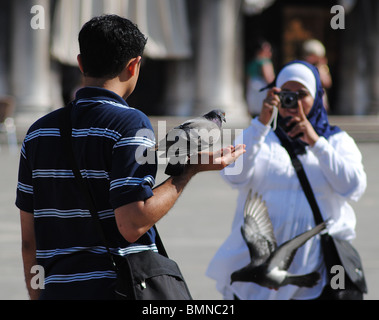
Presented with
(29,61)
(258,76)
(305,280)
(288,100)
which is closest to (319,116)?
(288,100)

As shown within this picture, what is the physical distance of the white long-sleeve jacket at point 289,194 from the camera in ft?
11.8

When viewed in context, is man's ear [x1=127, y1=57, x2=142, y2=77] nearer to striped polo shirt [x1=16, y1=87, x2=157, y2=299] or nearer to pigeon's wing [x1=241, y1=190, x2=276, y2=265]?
striped polo shirt [x1=16, y1=87, x2=157, y2=299]

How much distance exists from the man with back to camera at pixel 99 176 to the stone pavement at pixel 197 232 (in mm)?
2928

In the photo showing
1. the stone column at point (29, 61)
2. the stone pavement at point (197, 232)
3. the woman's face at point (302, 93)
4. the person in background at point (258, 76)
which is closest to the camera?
the woman's face at point (302, 93)

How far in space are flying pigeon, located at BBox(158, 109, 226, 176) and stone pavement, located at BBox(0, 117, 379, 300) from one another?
3029 millimetres

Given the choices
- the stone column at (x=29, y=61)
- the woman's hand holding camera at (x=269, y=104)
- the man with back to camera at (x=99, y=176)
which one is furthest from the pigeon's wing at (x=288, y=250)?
the stone column at (x=29, y=61)

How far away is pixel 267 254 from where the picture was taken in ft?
11.7

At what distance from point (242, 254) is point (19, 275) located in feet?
8.18

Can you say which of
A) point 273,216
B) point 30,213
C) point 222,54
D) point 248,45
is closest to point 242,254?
point 273,216

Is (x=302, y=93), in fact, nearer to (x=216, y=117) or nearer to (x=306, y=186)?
(x=306, y=186)

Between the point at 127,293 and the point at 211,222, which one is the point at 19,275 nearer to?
the point at 211,222

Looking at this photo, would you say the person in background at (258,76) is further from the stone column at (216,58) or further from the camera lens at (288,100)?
the camera lens at (288,100)

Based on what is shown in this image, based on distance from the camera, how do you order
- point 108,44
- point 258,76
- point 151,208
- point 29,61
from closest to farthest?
point 151,208 < point 108,44 < point 258,76 < point 29,61

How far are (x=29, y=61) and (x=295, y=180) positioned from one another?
12084 millimetres
